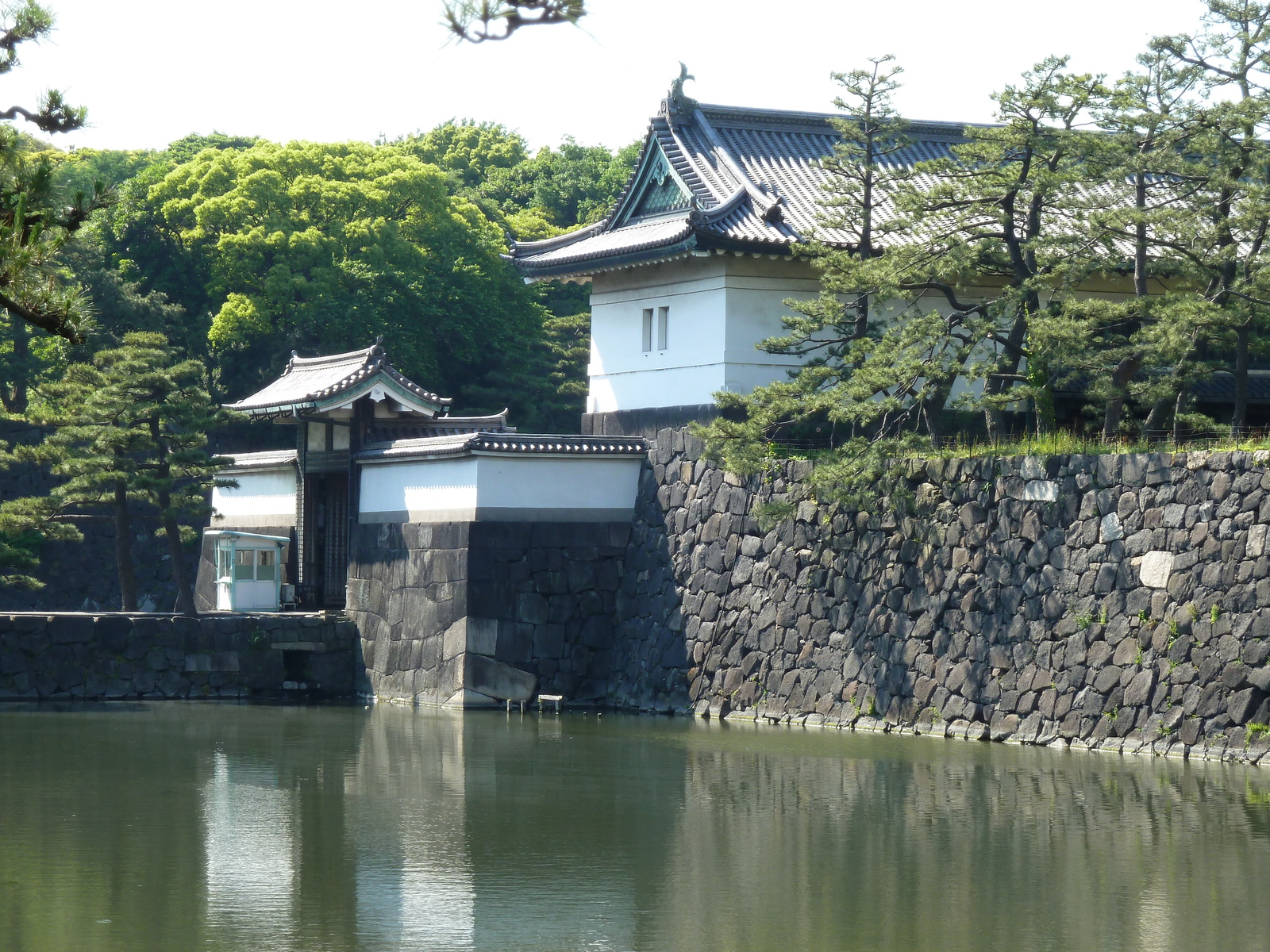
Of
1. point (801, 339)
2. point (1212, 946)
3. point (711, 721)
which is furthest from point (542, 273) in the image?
point (1212, 946)

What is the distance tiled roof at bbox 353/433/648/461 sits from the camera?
1903 centimetres

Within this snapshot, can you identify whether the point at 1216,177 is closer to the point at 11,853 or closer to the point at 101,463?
the point at 11,853

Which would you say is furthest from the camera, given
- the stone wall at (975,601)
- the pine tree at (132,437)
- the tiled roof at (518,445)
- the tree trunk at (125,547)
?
the tree trunk at (125,547)

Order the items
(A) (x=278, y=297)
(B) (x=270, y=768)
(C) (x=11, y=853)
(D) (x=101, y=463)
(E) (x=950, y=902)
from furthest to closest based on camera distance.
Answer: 1. (A) (x=278, y=297)
2. (D) (x=101, y=463)
3. (B) (x=270, y=768)
4. (C) (x=11, y=853)
5. (E) (x=950, y=902)

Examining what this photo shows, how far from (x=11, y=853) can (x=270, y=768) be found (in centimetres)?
407

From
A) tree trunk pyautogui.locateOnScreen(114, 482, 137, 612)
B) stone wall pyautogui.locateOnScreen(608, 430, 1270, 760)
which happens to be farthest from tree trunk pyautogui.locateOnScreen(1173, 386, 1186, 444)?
tree trunk pyautogui.locateOnScreen(114, 482, 137, 612)

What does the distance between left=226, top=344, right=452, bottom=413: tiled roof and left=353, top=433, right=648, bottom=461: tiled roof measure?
3.74 feet

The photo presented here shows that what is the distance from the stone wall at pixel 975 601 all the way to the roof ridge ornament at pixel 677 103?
432cm

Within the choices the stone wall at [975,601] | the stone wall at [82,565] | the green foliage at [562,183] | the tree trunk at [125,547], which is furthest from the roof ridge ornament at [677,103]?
the green foliage at [562,183]

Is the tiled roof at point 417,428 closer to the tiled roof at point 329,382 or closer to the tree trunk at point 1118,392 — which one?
the tiled roof at point 329,382

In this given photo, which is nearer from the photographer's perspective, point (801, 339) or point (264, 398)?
point (801, 339)

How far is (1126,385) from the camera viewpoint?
15672 millimetres

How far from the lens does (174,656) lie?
779 inches

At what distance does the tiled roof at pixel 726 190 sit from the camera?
741 inches
